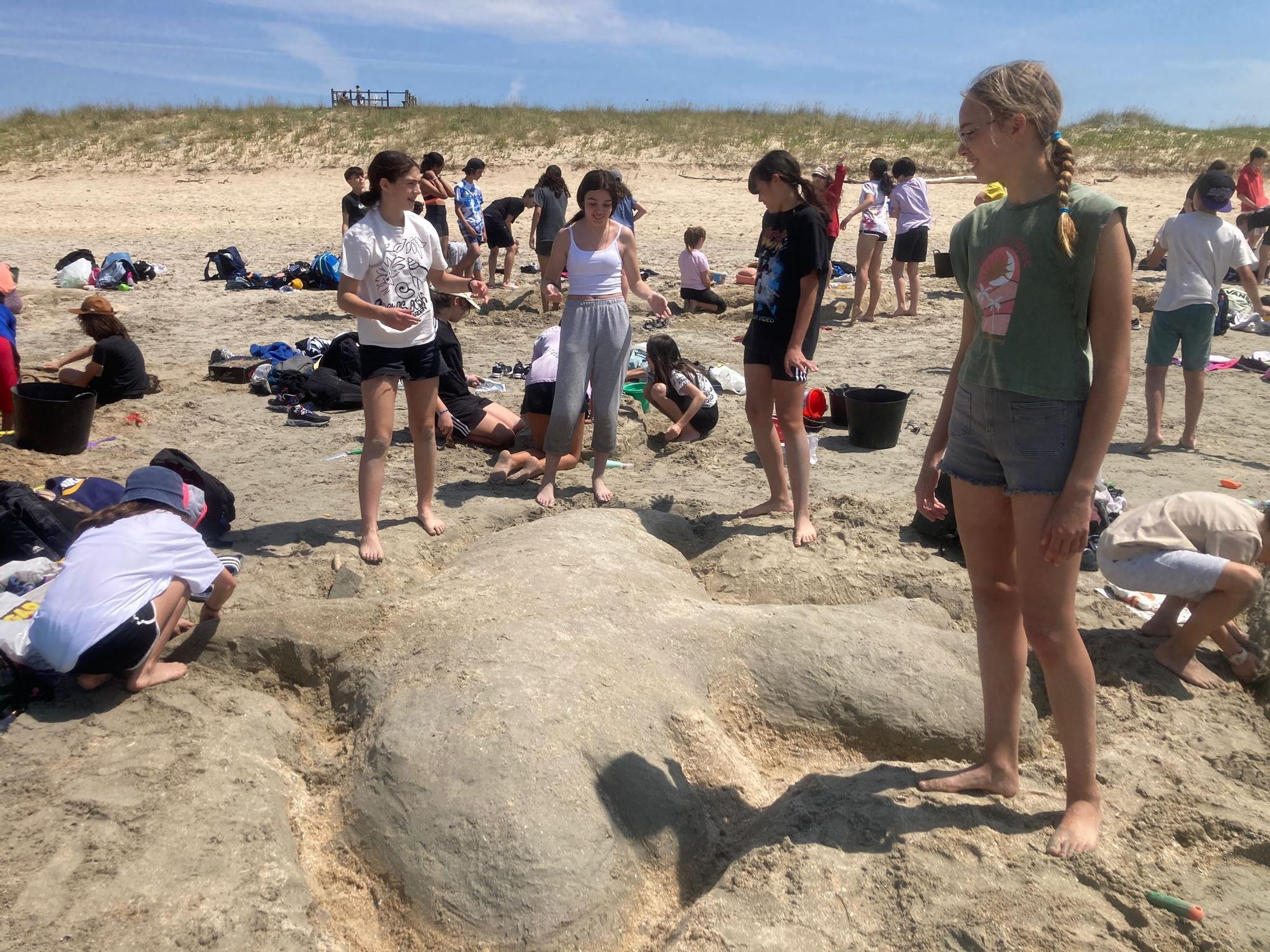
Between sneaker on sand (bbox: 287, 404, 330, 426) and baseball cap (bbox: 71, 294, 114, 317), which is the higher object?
baseball cap (bbox: 71, 294, 114, 317)

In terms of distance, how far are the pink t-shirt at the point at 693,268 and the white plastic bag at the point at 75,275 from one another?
7.94 m

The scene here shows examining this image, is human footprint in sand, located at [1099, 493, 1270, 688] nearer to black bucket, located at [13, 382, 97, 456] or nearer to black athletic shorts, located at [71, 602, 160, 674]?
black athletic shorts, located at [71, 602, 160, 674]

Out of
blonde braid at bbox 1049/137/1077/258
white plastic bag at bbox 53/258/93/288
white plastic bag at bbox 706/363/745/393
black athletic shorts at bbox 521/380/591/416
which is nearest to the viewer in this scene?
blonde braid at bbox 1049/137/1077/258

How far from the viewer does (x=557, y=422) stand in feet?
17.6

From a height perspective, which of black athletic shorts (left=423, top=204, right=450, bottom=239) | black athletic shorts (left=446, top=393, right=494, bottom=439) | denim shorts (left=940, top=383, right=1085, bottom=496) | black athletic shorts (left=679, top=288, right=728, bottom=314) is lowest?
black athletic shorts (left=446, top=393, right=494, bottom=439)

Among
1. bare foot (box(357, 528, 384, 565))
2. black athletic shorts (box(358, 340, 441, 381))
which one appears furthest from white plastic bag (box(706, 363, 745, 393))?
bare foot (box(357, 528, 384, 565))

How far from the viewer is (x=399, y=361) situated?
15.5ft

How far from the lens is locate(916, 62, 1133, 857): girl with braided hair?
2318 mm

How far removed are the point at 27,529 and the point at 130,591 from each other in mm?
1494

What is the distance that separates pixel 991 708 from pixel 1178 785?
896 millimetres

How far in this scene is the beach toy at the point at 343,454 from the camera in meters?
6.52

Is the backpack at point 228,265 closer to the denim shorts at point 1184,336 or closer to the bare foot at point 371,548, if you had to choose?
the bare foot at point 371,548

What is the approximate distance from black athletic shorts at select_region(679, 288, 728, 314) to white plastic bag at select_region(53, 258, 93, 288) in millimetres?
7953

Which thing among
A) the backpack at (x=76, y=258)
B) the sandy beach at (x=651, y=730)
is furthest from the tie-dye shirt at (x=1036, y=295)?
the backpack at (x=76, y=258)
